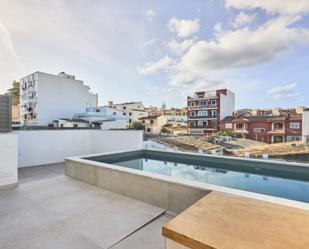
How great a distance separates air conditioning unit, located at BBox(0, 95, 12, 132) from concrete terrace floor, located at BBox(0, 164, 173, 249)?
4.89 feet

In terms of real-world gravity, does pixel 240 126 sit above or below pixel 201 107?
below

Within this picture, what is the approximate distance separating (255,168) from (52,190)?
16.8 ft

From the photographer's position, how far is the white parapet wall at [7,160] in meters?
4.16

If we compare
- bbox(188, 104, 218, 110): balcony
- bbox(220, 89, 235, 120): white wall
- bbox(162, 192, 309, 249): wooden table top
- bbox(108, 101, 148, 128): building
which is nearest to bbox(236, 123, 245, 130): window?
bbox(220, 89, 235, 120): white wall

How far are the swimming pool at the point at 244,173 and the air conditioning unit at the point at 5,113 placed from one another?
7.12 ft

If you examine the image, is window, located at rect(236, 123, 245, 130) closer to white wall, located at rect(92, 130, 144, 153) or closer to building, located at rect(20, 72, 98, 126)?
white wall, located at rect(92, 130, 144, 153)

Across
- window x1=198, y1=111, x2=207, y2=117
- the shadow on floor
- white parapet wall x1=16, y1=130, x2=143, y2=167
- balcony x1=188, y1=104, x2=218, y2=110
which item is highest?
balcony x1=188, y1=104, x2=218, y2=110

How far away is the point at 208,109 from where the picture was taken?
2878cm

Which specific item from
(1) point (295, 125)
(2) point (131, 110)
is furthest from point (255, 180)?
(2) point (131, 110)

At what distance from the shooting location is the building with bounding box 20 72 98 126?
2177cm

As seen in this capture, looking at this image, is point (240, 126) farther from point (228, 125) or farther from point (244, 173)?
point (244, 173)

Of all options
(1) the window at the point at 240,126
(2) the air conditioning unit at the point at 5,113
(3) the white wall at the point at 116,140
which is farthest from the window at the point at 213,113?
(2) the air conditioning unit at the point at 5,113

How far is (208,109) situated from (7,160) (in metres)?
27.4

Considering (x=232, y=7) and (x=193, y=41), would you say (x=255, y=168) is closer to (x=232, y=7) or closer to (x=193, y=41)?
(x=232, y=7)
